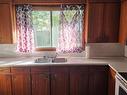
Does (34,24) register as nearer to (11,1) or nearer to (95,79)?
(11,1)

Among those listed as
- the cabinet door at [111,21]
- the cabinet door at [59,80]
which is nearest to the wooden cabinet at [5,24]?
the cabinet door at [59,80]

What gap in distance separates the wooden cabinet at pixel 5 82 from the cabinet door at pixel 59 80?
0.83 m

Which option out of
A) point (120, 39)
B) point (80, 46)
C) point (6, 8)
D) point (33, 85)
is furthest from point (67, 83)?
point (6, 8)

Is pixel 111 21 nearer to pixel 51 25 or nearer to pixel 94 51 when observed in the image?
pixel 94 51

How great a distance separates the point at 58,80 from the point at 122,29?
5.26 ft

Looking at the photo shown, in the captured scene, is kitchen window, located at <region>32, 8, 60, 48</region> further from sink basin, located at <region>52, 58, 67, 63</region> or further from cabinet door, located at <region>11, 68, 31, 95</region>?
cabinet door, located at <region>11, 68, 31, 95</region>

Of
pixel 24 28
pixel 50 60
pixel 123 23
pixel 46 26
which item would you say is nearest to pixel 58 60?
pixel 50 60

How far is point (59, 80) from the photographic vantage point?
3.28m

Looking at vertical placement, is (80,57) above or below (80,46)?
below

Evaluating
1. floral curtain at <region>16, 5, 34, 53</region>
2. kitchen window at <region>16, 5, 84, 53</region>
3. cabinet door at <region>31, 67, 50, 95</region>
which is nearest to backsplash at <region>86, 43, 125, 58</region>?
kitchen window at <region>16, 5, 84, 53</region>

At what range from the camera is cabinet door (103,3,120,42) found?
11.3 feet

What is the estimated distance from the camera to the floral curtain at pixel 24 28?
3.65 metres

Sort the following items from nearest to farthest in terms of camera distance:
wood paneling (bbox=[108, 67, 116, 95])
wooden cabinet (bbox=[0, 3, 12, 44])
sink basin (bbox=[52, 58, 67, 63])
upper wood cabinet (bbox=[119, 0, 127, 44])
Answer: wood paneling (bbox=[108, 67, 116, 95]) < upper wood cabinet (bbox=[119, 0, 127, 44]) < wooden cabinet (bbox=[0, 3, 12, 44]) < sink basin (bbox=[52, 58, 67, 63])

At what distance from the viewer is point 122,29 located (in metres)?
3.31
